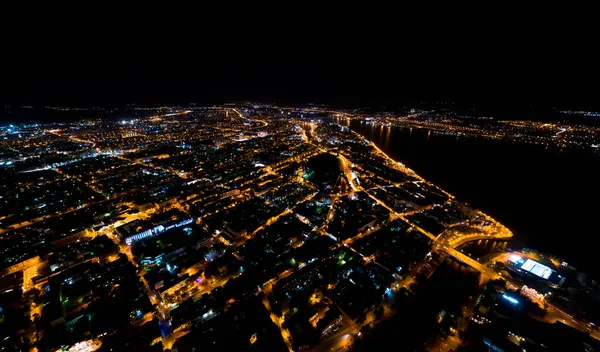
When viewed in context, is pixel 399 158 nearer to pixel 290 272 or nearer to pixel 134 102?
pixel 290 272

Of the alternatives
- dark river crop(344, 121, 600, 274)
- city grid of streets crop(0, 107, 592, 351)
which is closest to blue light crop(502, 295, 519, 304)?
city grid of streets crop(0, 107, 592, 351)

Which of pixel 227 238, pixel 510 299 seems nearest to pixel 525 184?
pixel 510 299

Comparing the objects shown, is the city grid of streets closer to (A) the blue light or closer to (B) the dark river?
(A) the blue light

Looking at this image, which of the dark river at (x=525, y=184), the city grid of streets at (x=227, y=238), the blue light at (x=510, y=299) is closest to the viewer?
the city grid of streets at (x=227, y=238)

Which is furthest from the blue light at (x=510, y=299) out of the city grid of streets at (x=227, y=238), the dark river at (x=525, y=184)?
the dark river at (x=525, y=184)

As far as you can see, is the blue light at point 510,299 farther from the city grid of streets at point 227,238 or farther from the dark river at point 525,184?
the dark river at point 525,184

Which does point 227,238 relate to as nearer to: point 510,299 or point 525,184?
point 510,299
